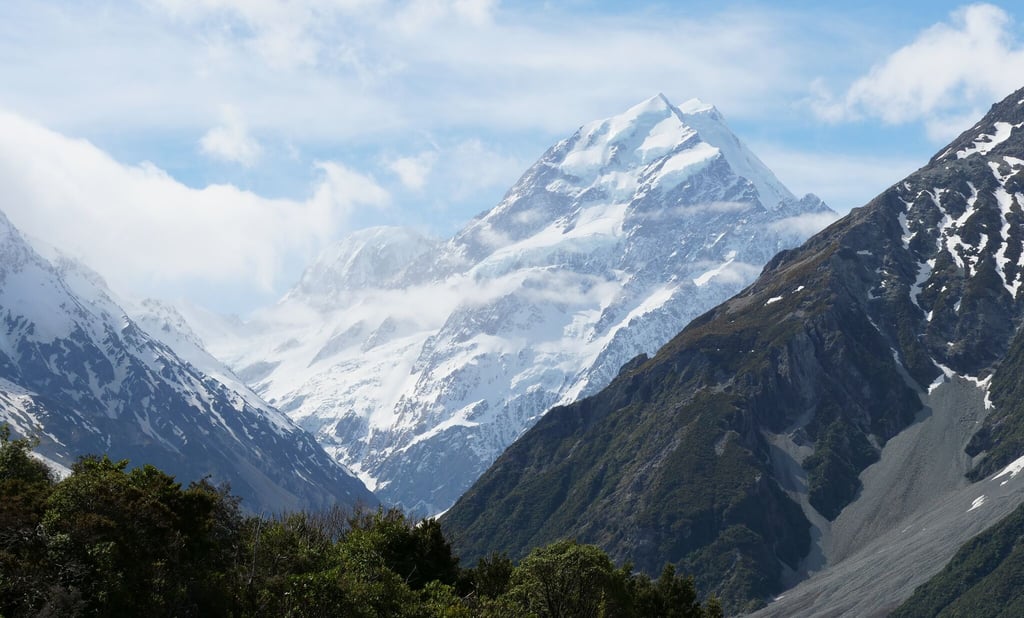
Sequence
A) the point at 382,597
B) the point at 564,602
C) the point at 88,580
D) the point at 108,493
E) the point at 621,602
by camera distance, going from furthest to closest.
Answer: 1. the point at 621,602
2. the point at 564,602
3. the point at 382,597
4. the point at 108,493
5. the point at 88,580

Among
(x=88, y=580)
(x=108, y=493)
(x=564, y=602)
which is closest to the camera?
(x=88, y=580)

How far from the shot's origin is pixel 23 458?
112250mm

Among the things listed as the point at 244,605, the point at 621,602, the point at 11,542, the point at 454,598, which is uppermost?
the point at 11,542

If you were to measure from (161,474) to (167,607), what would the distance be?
20.9 meters

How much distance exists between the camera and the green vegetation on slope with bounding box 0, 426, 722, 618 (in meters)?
77.1

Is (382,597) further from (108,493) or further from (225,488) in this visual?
(225,488)

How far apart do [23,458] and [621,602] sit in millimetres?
52652

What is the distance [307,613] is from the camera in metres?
83.9

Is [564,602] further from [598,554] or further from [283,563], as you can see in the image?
[283,563]

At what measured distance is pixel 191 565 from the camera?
85.6 m

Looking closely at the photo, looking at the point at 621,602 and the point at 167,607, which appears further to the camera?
the point at 621,602

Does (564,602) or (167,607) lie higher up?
(167,607)

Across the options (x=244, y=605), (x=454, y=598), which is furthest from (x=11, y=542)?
(x=454, y=598)

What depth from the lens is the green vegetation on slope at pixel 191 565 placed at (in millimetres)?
77062
